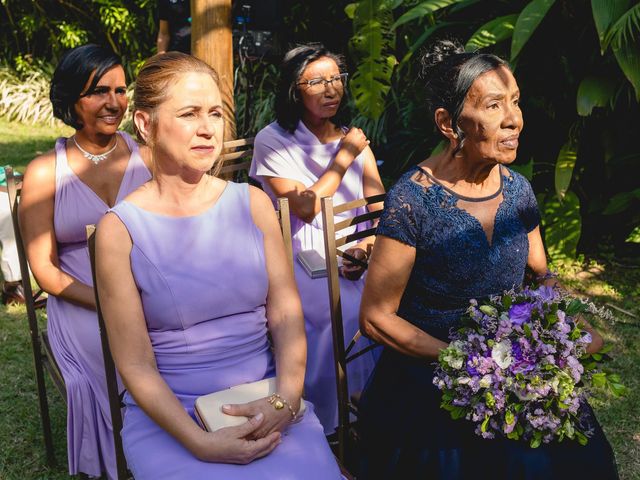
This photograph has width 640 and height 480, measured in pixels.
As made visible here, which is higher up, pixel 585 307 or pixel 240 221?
pixel 240 221

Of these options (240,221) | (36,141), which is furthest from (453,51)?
(36,141)

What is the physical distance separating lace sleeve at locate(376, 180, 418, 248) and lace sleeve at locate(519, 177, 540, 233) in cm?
43

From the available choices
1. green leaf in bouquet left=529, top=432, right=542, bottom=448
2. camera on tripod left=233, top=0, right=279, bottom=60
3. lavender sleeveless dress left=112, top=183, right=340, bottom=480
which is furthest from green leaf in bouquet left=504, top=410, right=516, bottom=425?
camera on tripod left=233, top=0, right=279, bottom=60

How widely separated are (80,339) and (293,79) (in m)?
1.61

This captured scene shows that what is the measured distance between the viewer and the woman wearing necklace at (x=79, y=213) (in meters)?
3.12

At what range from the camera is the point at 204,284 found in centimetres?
232

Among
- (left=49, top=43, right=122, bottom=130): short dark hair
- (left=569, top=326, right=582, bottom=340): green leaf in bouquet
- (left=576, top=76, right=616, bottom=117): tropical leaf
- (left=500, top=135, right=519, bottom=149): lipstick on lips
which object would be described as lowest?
(left=569, top=326, right=582, bottom=340): green leaf in bouquet

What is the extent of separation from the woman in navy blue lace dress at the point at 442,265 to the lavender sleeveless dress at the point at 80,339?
120cm

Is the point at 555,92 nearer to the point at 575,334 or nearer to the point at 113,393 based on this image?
the point at 575,334

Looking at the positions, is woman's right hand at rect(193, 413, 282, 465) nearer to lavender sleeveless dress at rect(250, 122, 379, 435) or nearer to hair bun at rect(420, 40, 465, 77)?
lavender sleeveless dress at rect(250, 122, 379, 435)

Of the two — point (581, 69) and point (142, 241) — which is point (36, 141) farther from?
point (142, 241)

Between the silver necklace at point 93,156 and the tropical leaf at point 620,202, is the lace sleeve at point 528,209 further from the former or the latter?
the tropical leaf at point 620,202

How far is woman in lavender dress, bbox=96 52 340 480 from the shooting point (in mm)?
2154

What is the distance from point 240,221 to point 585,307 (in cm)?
108
